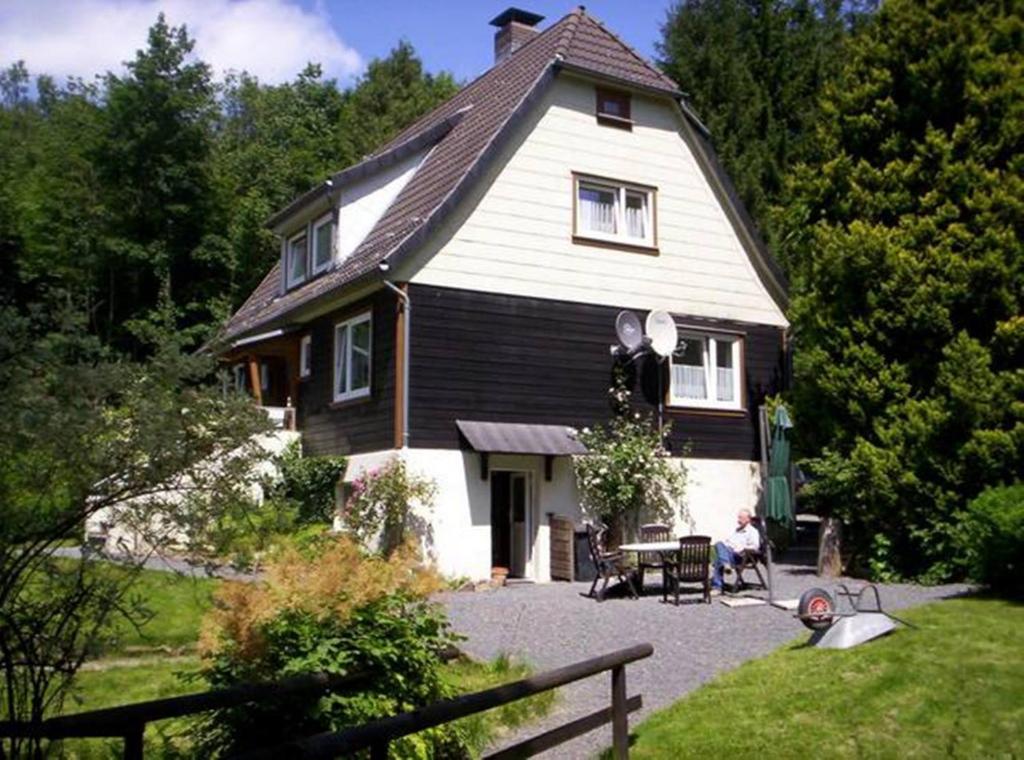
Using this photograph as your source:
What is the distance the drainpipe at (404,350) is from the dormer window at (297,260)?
6.16 metres

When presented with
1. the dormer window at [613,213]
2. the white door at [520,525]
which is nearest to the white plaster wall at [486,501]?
the white door at [520,525]

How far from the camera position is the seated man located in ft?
49.2

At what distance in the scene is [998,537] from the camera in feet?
41.2

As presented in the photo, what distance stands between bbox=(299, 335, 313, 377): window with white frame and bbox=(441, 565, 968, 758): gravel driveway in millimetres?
7624

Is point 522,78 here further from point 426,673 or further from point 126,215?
point 126,215

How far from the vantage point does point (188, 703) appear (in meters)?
4.80

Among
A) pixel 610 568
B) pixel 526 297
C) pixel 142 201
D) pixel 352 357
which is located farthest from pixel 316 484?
pixel 142 201

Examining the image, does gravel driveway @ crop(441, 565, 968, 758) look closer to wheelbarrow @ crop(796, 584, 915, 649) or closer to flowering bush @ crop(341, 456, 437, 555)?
wheelbarrow @ crop(796, 584, 915, 649)

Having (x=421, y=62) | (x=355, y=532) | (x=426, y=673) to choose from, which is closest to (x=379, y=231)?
(x=355, y=532)

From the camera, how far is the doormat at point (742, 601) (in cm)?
1351

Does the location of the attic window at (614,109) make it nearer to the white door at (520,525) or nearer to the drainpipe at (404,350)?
the drainpipe at (404,350)

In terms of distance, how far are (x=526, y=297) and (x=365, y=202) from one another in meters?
4.36

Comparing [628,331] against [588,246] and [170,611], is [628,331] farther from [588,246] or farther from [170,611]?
[170,611]

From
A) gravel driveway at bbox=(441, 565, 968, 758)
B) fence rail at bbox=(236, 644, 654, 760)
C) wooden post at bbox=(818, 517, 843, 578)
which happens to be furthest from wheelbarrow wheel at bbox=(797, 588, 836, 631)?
wooden post at bbox=(818, 517, 843, 578)
